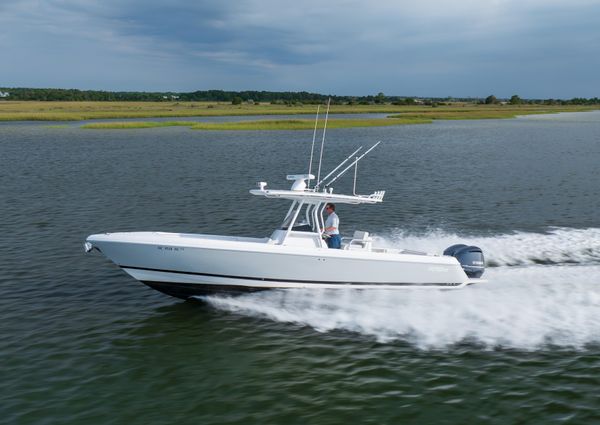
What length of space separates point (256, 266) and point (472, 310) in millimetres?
5256

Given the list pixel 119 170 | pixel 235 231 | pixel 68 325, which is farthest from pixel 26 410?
pixel 119 170

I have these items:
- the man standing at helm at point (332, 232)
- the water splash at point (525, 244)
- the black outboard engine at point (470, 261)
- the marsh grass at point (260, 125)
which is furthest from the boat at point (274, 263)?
the marsh grass at point (260, 125)

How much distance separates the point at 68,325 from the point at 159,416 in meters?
4.76

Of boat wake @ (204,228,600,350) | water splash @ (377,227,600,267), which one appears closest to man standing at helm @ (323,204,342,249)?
boat wake @ (204,228,600,350)

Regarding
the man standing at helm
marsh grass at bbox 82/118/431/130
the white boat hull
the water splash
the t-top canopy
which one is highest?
marsh grass at bbox 82/118/431/130

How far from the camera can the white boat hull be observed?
13.3 metres

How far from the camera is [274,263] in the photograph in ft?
44.0

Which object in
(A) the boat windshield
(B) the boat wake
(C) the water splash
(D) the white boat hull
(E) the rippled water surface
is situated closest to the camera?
(E) the rippled water surface

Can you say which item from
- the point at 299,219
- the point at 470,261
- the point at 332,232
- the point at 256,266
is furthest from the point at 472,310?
the point at 256,266

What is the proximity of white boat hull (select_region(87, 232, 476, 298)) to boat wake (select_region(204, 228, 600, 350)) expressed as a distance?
34cm

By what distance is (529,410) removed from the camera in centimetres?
928

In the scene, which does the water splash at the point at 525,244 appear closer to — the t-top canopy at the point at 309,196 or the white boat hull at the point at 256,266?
the white boat hull at the point at 256,266

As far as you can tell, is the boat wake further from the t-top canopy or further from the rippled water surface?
the t-top canopy

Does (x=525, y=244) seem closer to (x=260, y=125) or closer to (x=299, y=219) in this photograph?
(x=299, y=219)
